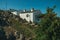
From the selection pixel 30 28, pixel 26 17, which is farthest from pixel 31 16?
pixel 30 28

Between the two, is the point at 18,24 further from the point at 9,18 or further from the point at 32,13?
the point at 32,13

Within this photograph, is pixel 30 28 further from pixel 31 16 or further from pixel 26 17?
pixel 26 17

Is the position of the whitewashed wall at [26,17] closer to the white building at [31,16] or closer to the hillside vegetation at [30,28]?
the white building at [31,16]

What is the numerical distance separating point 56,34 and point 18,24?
2076 centimetres

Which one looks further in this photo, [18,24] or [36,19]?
[36,19]

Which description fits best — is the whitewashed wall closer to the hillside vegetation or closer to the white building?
the white building

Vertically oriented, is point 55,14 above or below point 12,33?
above

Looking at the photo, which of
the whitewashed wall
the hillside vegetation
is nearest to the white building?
the whitewashed wall

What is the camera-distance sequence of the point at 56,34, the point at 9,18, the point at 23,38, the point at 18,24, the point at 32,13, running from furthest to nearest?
the point at 32,13, the point at 9,18, the point at 18,24, the point at 23,38, the point at 56,34

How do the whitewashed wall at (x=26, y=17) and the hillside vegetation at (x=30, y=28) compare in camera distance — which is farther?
the whitewashed wall at (x=26, y=17)

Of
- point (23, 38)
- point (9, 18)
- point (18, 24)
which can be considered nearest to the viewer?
point (23, 38)

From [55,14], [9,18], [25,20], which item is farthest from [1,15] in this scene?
[55,14]

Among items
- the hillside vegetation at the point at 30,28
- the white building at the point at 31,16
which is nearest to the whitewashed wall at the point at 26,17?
the white building at the point at 31,16

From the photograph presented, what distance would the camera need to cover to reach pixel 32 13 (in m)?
55.6
